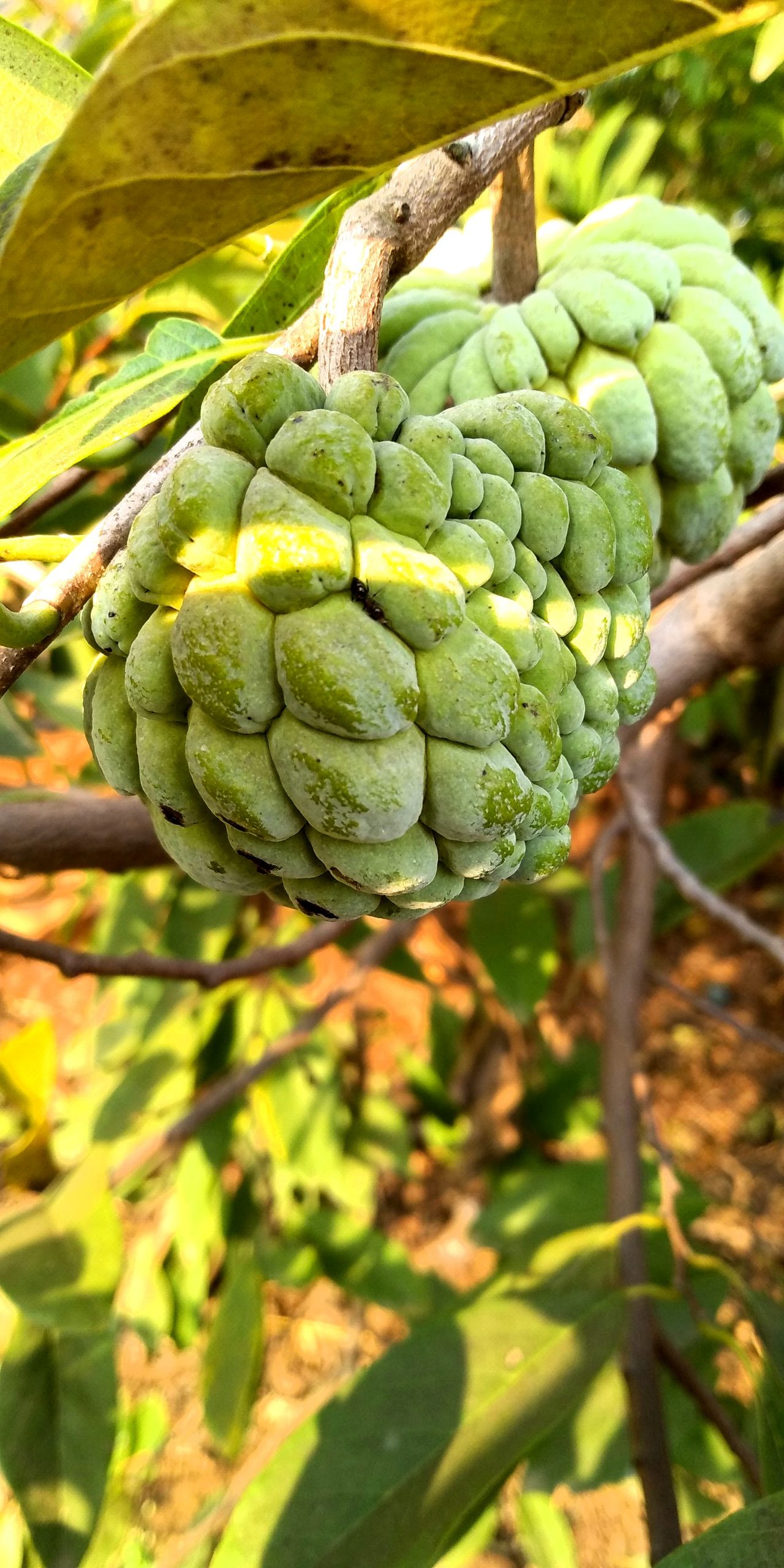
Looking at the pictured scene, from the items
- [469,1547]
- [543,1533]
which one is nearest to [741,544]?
[469,1547]

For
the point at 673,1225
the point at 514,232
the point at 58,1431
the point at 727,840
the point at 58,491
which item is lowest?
the point at 58,1431

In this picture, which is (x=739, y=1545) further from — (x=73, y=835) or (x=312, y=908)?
(x=73, y=835)

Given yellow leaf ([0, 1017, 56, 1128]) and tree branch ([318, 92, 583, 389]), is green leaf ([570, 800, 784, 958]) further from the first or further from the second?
tree branch ([318, 92, 583, 389])

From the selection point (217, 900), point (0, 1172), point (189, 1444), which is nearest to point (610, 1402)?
point (0, 1172)

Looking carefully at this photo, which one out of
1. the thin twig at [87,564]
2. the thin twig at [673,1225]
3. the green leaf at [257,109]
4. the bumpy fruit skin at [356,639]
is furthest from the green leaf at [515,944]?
the green leaf at [257,109]

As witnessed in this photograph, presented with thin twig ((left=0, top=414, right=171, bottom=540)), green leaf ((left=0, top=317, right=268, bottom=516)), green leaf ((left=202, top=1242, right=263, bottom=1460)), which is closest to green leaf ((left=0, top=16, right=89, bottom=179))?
green leaf ((left=0, top=317, right=268, bottom=516))

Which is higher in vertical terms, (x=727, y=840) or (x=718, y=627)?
(x=718, y=627)

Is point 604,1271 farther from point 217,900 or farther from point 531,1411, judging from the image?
point 217,900
